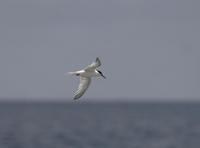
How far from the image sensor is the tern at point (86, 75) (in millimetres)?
32688

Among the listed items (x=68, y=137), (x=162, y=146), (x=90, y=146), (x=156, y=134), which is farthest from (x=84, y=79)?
(x=156, y=134)

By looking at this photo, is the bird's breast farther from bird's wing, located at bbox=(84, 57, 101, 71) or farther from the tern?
bird's wing, located at bbox=(84, 57, 101, 71)

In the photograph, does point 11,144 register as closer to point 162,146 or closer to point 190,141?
point 162,146

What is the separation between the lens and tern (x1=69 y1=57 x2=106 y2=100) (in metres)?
32.7

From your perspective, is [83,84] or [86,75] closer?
[86,75]

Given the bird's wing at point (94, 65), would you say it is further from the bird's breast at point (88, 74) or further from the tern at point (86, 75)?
the bird's breast at point (88, 74)

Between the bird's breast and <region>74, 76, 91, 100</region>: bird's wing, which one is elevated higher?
<region>74, 76, 91, 100</region>: bird's wing

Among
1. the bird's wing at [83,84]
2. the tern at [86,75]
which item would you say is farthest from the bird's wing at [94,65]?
the bird's wing at [83,84]

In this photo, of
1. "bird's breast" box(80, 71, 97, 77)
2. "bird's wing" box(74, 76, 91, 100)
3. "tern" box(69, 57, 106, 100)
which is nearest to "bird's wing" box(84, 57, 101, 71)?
"tern" box(69, 57, 106, 100)

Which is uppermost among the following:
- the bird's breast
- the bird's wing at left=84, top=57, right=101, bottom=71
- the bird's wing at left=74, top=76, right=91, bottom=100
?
the bird's wing at left=74, top=76, right=91, bottom=100

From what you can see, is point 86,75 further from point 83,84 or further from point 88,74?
point 83,84

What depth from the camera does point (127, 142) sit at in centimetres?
7988

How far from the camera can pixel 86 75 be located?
34.1 meters

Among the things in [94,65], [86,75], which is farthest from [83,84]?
[94,65]
